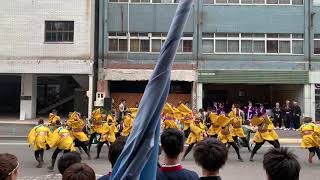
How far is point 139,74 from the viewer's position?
2777 cm

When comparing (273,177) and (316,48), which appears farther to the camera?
(316,48)

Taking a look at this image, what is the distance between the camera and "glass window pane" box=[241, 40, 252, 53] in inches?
1118

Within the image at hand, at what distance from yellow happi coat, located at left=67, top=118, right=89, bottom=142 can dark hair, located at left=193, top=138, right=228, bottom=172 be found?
10.0 metres

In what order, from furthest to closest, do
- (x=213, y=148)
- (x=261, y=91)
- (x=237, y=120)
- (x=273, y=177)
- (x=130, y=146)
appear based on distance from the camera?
(x=261, y=91) < (x=237, y=120) < (x=213, y=148) < (x=273, y=177) < (x=130, y=146)

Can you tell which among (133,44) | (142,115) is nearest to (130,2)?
(133,44)

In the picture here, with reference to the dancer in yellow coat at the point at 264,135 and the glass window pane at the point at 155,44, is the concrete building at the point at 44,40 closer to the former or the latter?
the glass window pane at the point at 155,44

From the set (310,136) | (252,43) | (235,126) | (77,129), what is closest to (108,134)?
(77,129)

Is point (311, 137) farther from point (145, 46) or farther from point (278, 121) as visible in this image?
point (145, 46)

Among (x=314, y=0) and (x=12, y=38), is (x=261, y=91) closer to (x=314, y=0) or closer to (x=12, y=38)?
(x=314, y=0)

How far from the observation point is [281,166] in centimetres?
328

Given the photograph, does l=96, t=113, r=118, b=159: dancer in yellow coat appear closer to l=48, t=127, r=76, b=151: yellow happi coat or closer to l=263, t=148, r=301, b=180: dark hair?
l=48, t=127, r=76, b=151: yellow happi coat

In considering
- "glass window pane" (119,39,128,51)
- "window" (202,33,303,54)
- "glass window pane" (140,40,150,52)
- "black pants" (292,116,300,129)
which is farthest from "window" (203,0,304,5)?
"black pants" (292,116,300,129)

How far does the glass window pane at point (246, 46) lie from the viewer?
28391 millimetres

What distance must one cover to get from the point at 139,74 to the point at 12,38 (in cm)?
748
